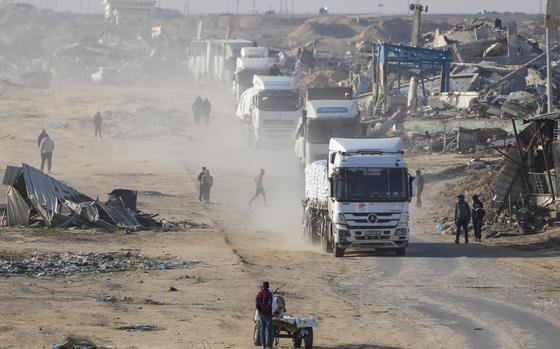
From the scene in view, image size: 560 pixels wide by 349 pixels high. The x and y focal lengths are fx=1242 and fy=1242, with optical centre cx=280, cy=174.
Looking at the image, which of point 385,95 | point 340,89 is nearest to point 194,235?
point 340,89

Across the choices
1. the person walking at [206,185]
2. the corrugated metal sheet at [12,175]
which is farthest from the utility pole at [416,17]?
the corrugated metal sheet at [12,175]

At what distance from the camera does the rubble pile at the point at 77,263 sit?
25625 millimetres

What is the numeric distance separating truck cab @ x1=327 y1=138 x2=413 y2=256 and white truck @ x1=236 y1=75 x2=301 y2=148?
25.8m

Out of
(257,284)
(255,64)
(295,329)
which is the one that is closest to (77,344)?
(295,329)

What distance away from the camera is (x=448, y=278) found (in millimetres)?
26797

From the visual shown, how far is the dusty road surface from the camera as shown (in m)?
19.9

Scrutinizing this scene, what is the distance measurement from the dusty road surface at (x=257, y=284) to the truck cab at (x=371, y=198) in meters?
0.67

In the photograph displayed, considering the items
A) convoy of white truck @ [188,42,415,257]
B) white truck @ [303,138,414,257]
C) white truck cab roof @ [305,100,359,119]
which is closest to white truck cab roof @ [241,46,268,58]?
white truck cab roof @ [305,100,359,119]

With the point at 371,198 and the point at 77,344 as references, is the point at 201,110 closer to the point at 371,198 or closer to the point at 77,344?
the point at 371,198

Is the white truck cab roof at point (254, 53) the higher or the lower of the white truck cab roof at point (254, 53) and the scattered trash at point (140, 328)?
the higher

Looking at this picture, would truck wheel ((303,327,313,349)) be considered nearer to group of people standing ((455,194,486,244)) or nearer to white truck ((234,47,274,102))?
group of people standing ((455,194,486,244))

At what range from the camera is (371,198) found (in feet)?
96.5

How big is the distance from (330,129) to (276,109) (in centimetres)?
1031

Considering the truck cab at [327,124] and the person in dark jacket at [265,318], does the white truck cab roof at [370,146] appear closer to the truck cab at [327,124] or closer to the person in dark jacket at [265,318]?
the person in dark jacket at [265,318]
